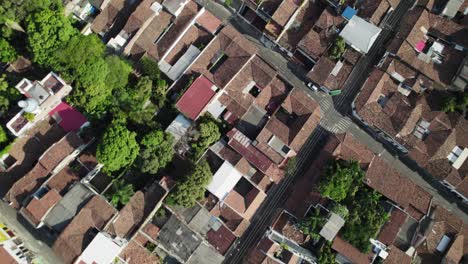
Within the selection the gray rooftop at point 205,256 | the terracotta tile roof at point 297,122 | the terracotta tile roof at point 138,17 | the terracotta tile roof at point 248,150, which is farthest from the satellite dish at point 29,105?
the terracotta tile roof at point 297,122

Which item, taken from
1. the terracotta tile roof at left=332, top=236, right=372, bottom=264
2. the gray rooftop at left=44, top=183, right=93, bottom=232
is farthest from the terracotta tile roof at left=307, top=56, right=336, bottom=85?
the gray rooftop at left=44, top=183, right=93, bottom=232

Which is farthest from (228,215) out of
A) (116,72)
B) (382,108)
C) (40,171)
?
(382,108)

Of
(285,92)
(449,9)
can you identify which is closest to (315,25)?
(285,92)

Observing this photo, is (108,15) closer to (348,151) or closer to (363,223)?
(348,151)

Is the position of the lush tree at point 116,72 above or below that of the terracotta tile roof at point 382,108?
below

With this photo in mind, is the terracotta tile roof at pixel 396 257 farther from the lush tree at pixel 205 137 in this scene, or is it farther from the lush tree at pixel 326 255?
the lush tree at pixel 205 137

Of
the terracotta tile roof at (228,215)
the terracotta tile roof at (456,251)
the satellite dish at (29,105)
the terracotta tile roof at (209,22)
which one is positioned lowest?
the satellite dish at (29,105)

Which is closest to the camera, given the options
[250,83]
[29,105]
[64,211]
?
[29,105]
